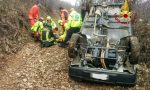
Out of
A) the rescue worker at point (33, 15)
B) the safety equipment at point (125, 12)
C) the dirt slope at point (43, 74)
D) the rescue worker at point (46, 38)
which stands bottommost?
the dirt slope at point (43, 74)

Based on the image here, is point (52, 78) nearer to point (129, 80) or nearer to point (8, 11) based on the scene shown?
point (129, 80)

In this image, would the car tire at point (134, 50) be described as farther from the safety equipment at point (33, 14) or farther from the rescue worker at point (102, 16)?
the safety equipment at point (33, 14)

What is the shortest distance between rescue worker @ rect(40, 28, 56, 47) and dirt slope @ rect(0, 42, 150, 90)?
2.57 feet

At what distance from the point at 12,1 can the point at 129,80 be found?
8.02 meters

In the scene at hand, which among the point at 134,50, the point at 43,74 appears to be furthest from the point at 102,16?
the point at 43,74

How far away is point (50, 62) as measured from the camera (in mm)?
9578

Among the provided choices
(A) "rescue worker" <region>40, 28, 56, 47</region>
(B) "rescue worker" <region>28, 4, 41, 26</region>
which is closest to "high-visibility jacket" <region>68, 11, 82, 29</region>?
(A) "rescue worker" <region>40, 28, 56, 47</region>

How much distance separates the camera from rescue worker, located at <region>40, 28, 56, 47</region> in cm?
1139

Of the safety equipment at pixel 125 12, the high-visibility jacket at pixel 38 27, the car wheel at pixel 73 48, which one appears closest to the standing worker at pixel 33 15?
the high-visibility jacket at pixel 38 27

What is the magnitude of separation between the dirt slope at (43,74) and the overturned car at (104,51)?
1.19 ft

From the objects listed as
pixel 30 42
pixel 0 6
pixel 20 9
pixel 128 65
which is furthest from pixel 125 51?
pixel 20 9

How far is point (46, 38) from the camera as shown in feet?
38.0

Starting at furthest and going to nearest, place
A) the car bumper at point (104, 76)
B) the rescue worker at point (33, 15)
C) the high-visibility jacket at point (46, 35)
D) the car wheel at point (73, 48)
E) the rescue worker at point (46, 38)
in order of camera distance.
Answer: the rescue worker at point (33, 15), the high-visibility jacket at point (46, 35), the rescue worker at point (46, 38), the car wheel at point (73, 48), the car bumper at point (104, 76)

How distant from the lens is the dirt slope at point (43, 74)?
Result: 793cm
